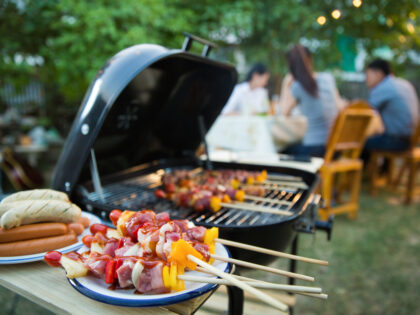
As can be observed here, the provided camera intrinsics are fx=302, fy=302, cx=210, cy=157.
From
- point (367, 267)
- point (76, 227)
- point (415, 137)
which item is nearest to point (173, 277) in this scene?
point (76, 227)

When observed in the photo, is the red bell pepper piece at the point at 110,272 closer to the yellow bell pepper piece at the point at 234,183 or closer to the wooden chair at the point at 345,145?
the yellow bell pepper piece at the point at 234,183

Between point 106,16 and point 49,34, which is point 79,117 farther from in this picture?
point 49,34

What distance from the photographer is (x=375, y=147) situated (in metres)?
5.43

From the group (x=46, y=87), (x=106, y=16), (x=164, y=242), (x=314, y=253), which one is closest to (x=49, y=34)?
(x=106, y=16)

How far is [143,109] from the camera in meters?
1.82

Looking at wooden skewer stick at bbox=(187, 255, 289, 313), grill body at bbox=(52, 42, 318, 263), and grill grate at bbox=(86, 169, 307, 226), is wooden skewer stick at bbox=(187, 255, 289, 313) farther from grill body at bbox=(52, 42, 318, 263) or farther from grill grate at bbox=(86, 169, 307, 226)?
grill grate at bbox=(86, 169, 307, 226)

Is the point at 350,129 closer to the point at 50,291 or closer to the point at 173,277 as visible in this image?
the point at 173,277

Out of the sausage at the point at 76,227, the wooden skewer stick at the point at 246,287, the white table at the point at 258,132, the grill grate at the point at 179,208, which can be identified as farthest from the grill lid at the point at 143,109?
the white table at the point at 258,132

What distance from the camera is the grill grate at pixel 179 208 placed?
1.39 meters

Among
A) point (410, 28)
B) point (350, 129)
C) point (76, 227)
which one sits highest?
point (410, 28)

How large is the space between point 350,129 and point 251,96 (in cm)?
272

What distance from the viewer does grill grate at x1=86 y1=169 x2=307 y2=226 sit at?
1.39 metres

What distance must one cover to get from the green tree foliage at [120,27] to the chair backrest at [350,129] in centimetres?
106

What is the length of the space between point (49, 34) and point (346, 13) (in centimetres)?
524
